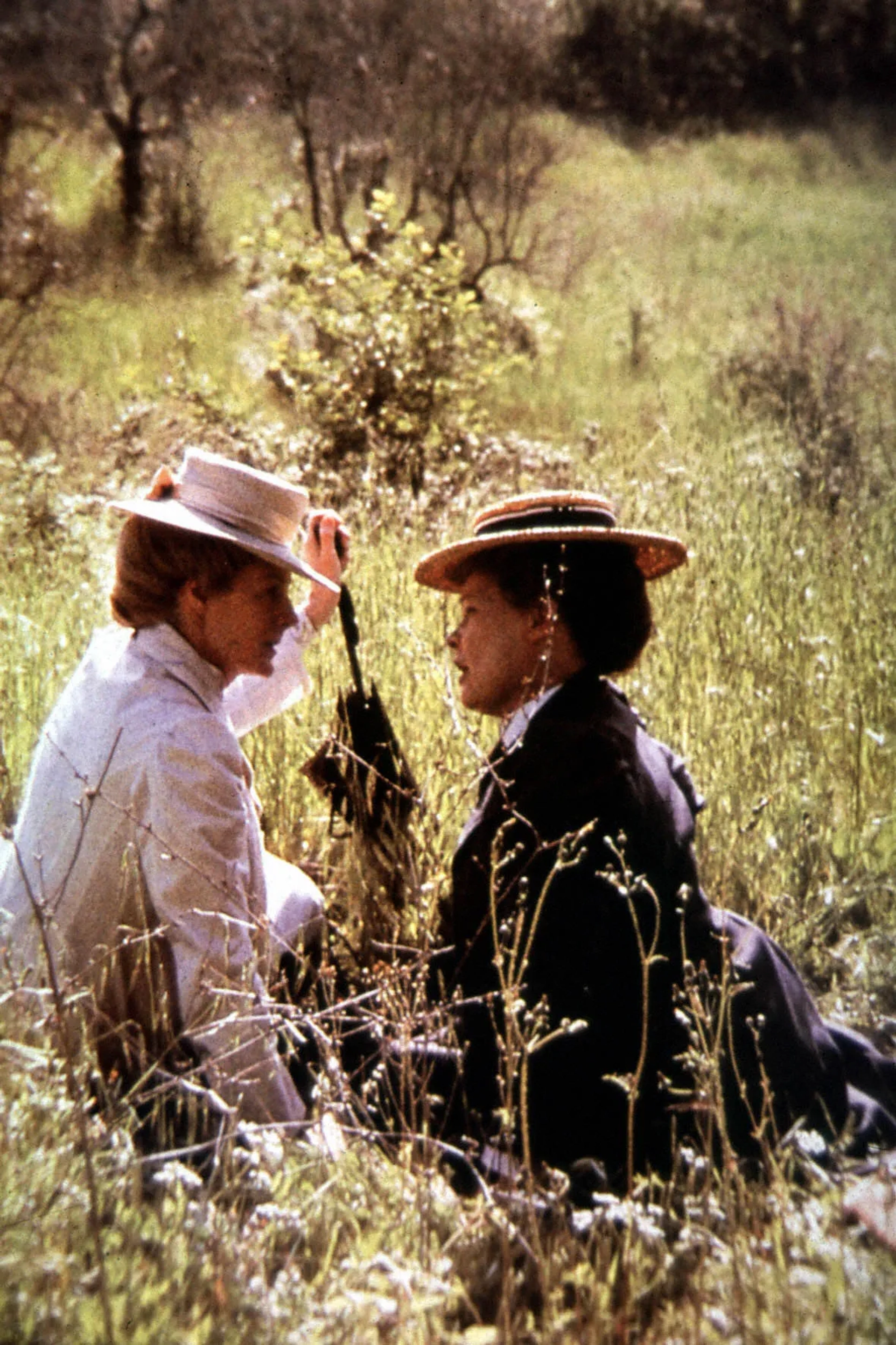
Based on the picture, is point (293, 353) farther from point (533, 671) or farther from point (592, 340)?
point (533, 671)

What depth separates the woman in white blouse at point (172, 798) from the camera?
103 inches

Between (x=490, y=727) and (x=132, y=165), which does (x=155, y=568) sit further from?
(x=132, y=165)

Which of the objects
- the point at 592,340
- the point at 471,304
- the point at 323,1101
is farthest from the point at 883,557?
the point at 592,340

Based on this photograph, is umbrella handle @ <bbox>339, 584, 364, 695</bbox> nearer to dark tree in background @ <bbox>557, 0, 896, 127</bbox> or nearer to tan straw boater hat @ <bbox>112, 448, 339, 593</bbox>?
tan straw boater hat @ <bbox>112, 448, 339, 593</bbox>

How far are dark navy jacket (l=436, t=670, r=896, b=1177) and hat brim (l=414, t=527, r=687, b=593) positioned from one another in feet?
1.01

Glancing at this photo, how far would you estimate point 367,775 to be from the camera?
3604 millimetres

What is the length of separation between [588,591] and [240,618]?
784 mm

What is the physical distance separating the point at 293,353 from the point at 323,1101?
9.02 m

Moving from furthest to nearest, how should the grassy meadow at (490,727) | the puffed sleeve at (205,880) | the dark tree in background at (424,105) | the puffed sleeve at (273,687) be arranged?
the dark tree in background at (424,105), the puffed sleeve at (273,687), the puffed sleeve at (205,880), the grassy meadow at (490,727)

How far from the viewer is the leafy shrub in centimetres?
915

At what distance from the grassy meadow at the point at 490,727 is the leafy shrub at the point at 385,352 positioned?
1.46ft

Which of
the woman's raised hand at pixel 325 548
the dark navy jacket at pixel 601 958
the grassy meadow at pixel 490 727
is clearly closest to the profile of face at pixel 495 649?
the dark navy jacket at pixel 601 958

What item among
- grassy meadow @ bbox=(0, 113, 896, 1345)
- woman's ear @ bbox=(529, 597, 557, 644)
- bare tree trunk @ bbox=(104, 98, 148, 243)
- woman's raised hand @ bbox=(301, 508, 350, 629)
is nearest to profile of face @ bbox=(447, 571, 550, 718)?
woman's ear @ bbox=(529, 597, 557, 644)

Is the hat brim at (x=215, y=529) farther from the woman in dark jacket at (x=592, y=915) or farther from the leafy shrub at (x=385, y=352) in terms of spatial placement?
the leafy shrub at (x=385, y=352)
